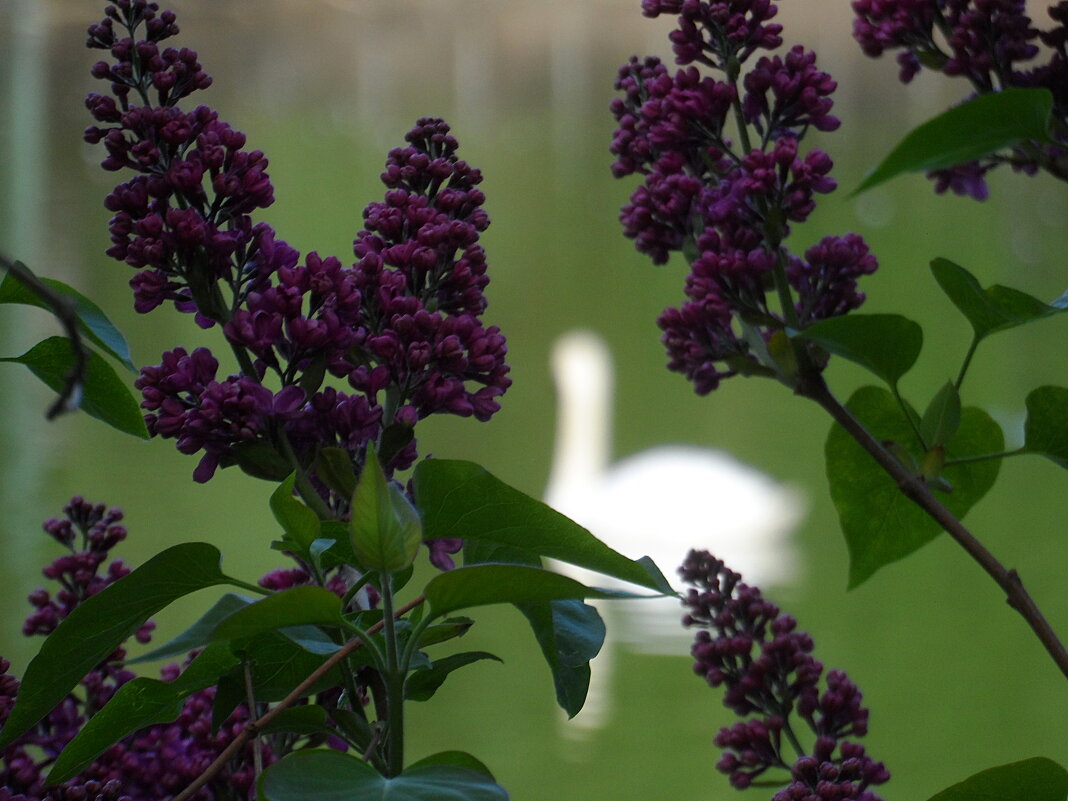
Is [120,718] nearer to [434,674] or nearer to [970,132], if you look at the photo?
[434,674]

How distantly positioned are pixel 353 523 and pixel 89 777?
0.66ft

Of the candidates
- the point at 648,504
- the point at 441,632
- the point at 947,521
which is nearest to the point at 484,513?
the point at 441,632

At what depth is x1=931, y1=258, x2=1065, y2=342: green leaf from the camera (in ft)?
1.06

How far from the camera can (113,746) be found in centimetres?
38

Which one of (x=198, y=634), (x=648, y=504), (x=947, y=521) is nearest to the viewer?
(x=198, y=634)

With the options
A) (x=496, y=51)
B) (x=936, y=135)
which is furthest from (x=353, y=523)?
(x=496, y=51)

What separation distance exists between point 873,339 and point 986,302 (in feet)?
0.14

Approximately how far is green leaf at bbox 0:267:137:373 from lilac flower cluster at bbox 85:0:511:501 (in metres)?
0.01

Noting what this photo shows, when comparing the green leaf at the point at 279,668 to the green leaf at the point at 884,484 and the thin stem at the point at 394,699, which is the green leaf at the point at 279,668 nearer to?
the thin stem at the point at 394,699

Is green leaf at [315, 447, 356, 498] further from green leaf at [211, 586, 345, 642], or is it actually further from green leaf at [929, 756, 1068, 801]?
green leaf at [929, 756, 1068, 801]

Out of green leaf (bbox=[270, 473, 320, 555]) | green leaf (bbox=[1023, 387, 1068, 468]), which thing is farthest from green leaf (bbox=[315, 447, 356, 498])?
green leaf (bbox=[1023, 387, 1068, 468])

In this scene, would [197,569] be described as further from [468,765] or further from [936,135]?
[936,135]

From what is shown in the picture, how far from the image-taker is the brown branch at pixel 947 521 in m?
0.33

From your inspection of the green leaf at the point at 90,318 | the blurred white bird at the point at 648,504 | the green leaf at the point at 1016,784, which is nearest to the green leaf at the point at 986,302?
the green leaf at the point at 1016,784
